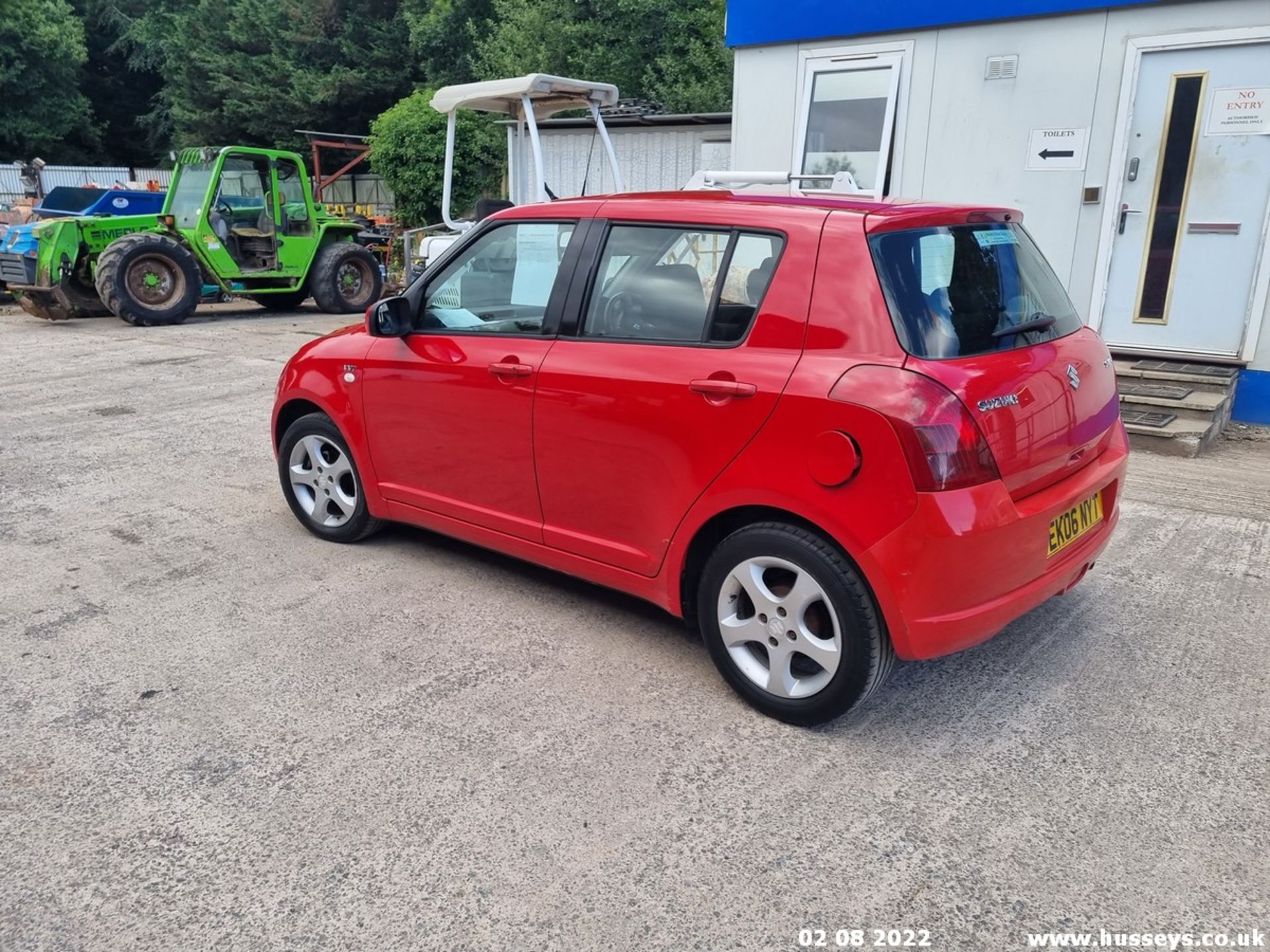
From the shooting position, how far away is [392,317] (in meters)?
4.10

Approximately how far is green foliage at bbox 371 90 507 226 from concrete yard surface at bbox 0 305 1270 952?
1690 centimetres

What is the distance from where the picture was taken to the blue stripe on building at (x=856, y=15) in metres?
7.34

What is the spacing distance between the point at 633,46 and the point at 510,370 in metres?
19.7

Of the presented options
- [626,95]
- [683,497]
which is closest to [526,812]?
[683,497]

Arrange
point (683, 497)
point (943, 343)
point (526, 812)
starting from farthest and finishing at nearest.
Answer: point (683, 497), point (943, 343), point (526, 812)

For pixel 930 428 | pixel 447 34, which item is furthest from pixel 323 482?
pixel 447 34

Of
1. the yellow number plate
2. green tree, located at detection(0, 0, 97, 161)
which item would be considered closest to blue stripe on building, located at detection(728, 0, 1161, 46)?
the yellow number plate

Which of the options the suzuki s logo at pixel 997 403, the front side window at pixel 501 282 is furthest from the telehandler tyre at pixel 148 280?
the suzuki s logo at pixel 997 403

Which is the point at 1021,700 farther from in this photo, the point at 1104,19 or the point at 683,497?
the point at 1104,19

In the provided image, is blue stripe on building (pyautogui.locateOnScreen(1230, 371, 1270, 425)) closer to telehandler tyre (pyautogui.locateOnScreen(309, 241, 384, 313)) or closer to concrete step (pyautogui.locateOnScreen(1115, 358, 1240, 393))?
concrete step (pyautogui.locateOnScreen(1115, 358, 1240, 393))

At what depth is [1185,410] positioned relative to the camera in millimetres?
6559

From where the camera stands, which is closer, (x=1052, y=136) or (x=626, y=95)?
(x=1052, y=136)

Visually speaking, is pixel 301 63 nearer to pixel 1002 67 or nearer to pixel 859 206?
pixel 1002 67

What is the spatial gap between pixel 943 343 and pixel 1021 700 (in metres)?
1.32
